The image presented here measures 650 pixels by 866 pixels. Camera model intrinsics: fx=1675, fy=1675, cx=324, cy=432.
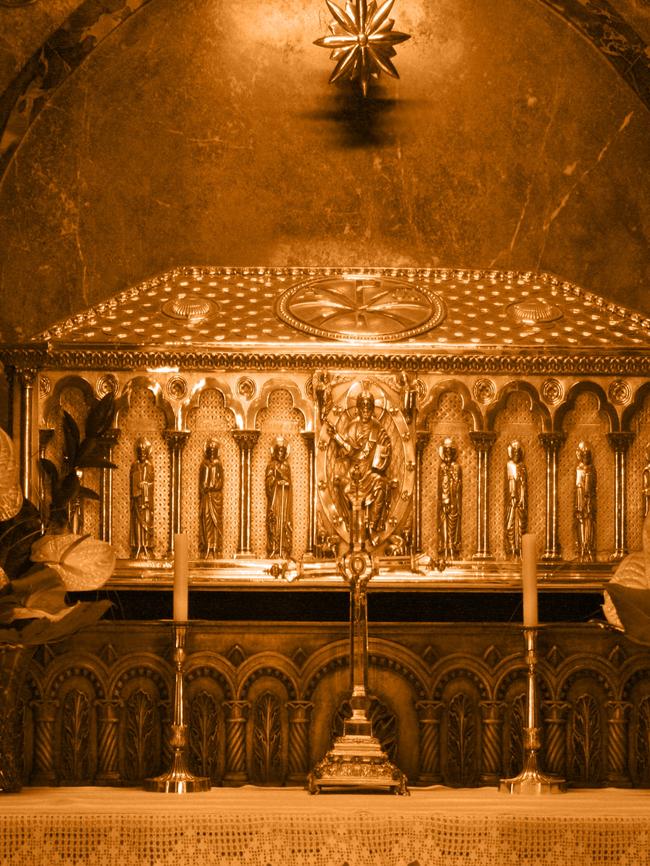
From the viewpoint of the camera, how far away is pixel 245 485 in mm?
5559

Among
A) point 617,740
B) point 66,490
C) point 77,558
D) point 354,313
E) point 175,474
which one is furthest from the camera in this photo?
point 354,313

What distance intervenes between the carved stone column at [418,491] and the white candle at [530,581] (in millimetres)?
686

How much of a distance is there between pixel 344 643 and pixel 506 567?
60cm

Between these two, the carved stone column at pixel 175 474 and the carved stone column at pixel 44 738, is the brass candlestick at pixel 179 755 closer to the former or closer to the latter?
the carved stone column at pixel 44 738

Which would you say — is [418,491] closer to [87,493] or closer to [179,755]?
[87,493]

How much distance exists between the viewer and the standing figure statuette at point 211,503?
5.53 metres

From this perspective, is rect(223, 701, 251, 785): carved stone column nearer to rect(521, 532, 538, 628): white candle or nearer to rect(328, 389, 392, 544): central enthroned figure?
rect(328, 389, 392, 544): central enthroned figure

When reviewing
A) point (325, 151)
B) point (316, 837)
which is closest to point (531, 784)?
point (316, 837)

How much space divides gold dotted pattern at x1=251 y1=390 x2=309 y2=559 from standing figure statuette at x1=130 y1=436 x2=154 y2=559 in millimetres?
340

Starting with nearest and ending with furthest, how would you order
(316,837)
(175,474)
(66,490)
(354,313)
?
(316,837)
(66,490)
(175,474)
(354,313)

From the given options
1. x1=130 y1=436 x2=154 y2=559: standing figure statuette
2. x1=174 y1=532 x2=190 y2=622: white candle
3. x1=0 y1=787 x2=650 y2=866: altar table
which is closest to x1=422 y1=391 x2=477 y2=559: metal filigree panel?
x1=130 y1=436 x2=154 y2=559: standing figure statuette

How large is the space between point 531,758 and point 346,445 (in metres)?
1.22

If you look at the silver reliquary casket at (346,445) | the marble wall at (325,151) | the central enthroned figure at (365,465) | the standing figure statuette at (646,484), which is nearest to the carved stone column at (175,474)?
the silver reliquary casket at (346,445)

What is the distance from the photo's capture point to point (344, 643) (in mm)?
5328
